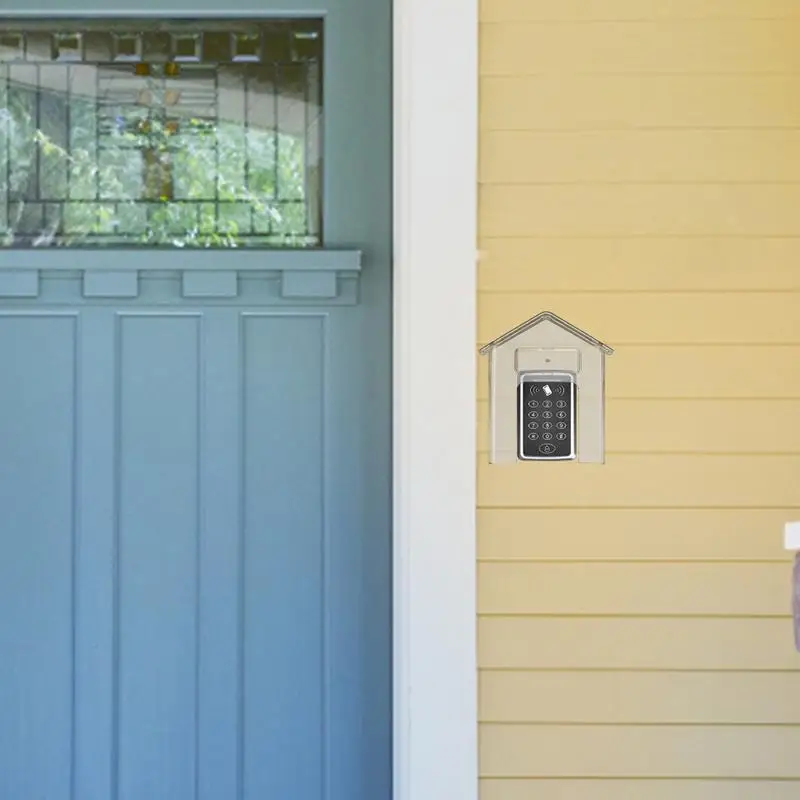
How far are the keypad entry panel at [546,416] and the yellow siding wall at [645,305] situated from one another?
0.04 m

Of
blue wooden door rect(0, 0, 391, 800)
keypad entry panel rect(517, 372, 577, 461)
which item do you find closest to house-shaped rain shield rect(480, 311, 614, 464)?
keypad entry panel rect(517, 372, 577, 461)

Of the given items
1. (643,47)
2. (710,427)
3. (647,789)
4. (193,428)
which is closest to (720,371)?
(710,427)

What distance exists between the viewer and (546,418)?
1.75 m

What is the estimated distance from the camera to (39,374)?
6.11 ft

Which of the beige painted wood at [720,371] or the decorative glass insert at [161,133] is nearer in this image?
the beige painted wood at [720,371]

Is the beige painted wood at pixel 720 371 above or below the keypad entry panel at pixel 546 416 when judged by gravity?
above

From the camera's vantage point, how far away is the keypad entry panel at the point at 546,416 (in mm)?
1742

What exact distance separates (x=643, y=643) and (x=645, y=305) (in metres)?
0.59

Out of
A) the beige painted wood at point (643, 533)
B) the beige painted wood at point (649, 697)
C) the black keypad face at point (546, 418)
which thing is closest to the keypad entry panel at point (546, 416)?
the black keypad face at point (546, 418)

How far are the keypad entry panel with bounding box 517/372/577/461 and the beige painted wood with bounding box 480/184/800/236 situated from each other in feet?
0.84

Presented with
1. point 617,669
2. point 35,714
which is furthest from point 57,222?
point 617,669

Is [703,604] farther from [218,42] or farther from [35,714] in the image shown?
[218,42]

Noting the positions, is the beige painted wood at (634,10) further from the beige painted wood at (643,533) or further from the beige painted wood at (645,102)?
A: the beige painted wood at (643,533)

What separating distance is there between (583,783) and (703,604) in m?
0.38
